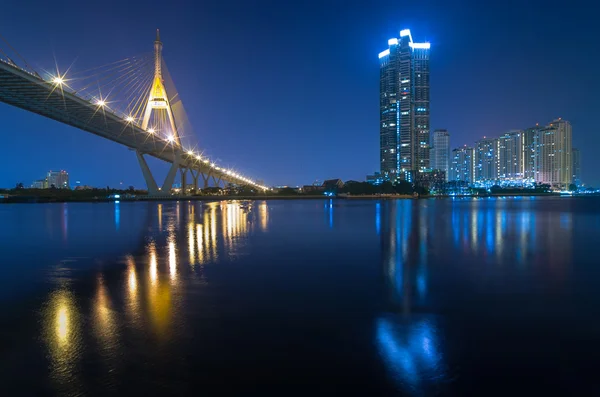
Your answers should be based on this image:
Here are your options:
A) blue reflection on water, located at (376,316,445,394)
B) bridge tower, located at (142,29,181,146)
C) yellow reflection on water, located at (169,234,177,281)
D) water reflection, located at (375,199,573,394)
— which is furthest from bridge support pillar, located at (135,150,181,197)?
blue reflection on water, located at (376,316,445,394)

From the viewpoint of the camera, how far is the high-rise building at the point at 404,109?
176 metres

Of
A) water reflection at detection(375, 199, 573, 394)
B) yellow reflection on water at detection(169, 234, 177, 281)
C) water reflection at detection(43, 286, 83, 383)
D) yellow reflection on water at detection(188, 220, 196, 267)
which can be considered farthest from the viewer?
yellow reflection on water at detection(188, 220, 196, 267)

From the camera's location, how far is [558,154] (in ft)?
636

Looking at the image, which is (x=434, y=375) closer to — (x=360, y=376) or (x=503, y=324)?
(x=360, y=376)

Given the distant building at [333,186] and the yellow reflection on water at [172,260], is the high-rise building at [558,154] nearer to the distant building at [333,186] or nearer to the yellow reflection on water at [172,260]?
the distant building at [333,186]

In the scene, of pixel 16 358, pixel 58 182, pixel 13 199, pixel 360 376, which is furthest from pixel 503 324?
pixel 58 182

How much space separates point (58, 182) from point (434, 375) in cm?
20198

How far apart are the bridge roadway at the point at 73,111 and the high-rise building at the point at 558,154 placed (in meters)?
202

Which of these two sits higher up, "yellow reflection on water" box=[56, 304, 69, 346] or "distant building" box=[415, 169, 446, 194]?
"distant building" box=[415, 169, 446, 194]

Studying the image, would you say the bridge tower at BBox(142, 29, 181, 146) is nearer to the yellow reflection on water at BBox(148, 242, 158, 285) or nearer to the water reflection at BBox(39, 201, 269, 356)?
the yellow reflection on water at BBox(148, 242, 158, 285)

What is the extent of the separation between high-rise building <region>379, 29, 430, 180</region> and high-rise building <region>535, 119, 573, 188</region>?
7224 centimetres

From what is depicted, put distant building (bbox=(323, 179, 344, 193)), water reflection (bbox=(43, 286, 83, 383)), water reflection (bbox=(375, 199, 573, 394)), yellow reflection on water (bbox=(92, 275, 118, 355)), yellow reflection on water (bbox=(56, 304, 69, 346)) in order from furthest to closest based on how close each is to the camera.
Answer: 1. distant building (bbox=(323, 179, 344, 193))
2. yellow reflection on water (bbox=(56, 304, 69, 346))
3. yellow reflection on water (bbox=(92, 275, 118, 355))
4. water reflection (bbox=(375, 199, 573, 394))
5. water reflection (bbox=(43, 286, 83, 383))

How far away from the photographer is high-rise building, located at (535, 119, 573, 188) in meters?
193

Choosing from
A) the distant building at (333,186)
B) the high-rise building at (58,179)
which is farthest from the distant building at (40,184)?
the distant building at (333,186)
